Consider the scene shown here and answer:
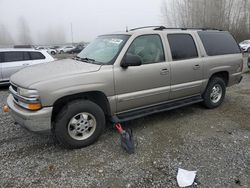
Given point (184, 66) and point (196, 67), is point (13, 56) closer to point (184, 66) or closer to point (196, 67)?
point (184, 66)

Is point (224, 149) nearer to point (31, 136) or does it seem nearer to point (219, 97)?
point (219, 97)

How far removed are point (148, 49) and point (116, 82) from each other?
38.1 inches

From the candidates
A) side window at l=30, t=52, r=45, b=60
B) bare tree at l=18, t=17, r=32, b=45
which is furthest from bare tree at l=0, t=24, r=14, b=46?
side window at l=30, t=52, r=45, b=60


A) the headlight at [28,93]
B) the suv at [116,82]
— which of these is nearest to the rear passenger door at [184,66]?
the suv at [116,82]

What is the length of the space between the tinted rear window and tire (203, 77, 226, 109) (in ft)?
2.14

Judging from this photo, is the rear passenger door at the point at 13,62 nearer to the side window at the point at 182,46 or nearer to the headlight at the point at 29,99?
the headlight at the point at 29,99

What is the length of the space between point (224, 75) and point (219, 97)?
56 cm

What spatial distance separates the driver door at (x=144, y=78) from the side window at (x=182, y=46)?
295 mm

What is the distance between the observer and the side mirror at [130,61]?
12.4 feet

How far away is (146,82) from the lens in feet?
13.6

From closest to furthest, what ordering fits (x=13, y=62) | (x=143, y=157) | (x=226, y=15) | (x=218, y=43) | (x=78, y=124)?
(x=143, y=157), (x=78, y=124), (x=218, y=43), (x=13, y=62), (x=226, y=15)

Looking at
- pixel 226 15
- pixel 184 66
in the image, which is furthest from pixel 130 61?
pixel 226 15

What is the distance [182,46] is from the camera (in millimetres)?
4730

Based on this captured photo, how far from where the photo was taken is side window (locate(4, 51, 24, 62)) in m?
8.27
